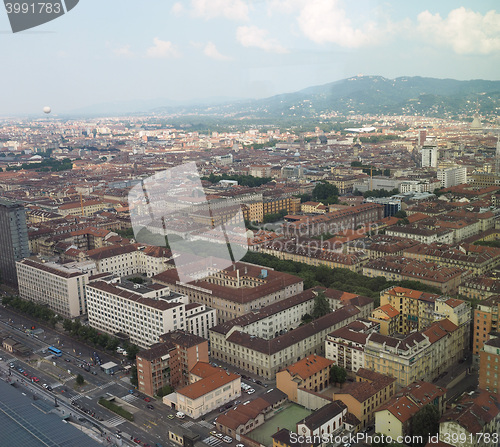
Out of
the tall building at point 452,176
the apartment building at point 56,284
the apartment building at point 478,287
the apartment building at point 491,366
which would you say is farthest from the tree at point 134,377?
the tall building at point 452,176

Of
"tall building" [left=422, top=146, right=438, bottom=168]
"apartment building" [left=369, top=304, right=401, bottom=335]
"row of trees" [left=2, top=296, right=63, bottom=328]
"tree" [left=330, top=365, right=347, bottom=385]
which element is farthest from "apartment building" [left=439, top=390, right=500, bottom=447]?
"tall building" [left=422, top=146, right=438, bottom=168]

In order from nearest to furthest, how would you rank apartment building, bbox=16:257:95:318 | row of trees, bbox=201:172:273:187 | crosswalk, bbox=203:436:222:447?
crosswalk, bbox=203:436:222:447 < apartment building, bbox=16:257:95:318 < row of trees, bbox=201:172:273:187

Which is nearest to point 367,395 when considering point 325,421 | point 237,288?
point 325,421

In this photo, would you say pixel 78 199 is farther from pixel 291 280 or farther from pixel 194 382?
pixel 194 382

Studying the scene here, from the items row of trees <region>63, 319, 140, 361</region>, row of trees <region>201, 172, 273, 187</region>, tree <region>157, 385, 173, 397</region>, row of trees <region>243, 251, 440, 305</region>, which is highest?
row of trees <region>201, 172, 273, 187</region>

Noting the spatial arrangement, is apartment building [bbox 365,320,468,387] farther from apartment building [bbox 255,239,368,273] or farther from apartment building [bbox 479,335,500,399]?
apartment building [bbox 255,239,368,273]

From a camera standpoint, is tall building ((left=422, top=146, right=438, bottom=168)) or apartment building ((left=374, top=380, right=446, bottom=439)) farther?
tall building ((left=422, top=146, right=438, bottom=168))

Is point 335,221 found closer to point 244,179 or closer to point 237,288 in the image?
point 237,288
